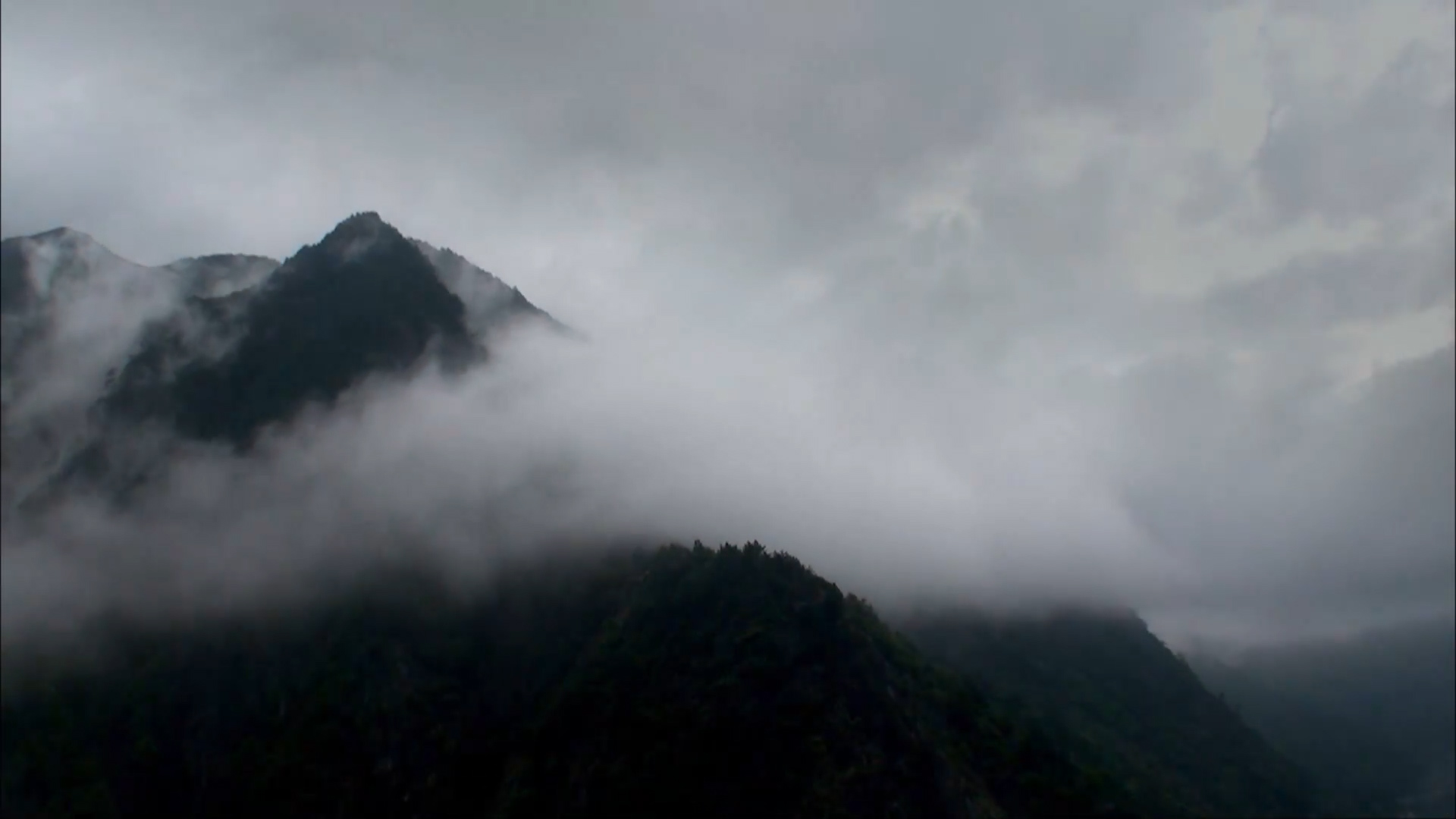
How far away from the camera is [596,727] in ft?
552

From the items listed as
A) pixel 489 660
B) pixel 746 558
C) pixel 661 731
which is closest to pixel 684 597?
pixel 746 558

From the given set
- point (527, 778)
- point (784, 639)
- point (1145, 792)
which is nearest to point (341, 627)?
point (527, 778)

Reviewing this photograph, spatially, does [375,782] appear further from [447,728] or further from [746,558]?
[746,558]

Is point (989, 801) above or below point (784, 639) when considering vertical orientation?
below

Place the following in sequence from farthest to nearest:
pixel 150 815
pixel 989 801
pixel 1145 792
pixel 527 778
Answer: pixel 1145 792, pixel 150 815, pixel 527 778, pixel 989 801

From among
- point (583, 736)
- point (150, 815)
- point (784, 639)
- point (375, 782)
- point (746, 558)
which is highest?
point (746, 558)

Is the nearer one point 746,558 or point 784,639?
point 784,639

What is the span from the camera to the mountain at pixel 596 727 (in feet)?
518

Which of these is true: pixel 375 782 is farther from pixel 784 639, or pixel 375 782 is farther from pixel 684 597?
pixel 784 639

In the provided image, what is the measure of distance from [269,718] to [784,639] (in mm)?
86566

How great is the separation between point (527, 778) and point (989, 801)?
6678cm

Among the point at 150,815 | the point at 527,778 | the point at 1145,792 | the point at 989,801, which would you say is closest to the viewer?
the point at 989,801

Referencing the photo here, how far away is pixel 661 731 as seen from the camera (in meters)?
163

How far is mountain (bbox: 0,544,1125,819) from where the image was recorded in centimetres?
15775
